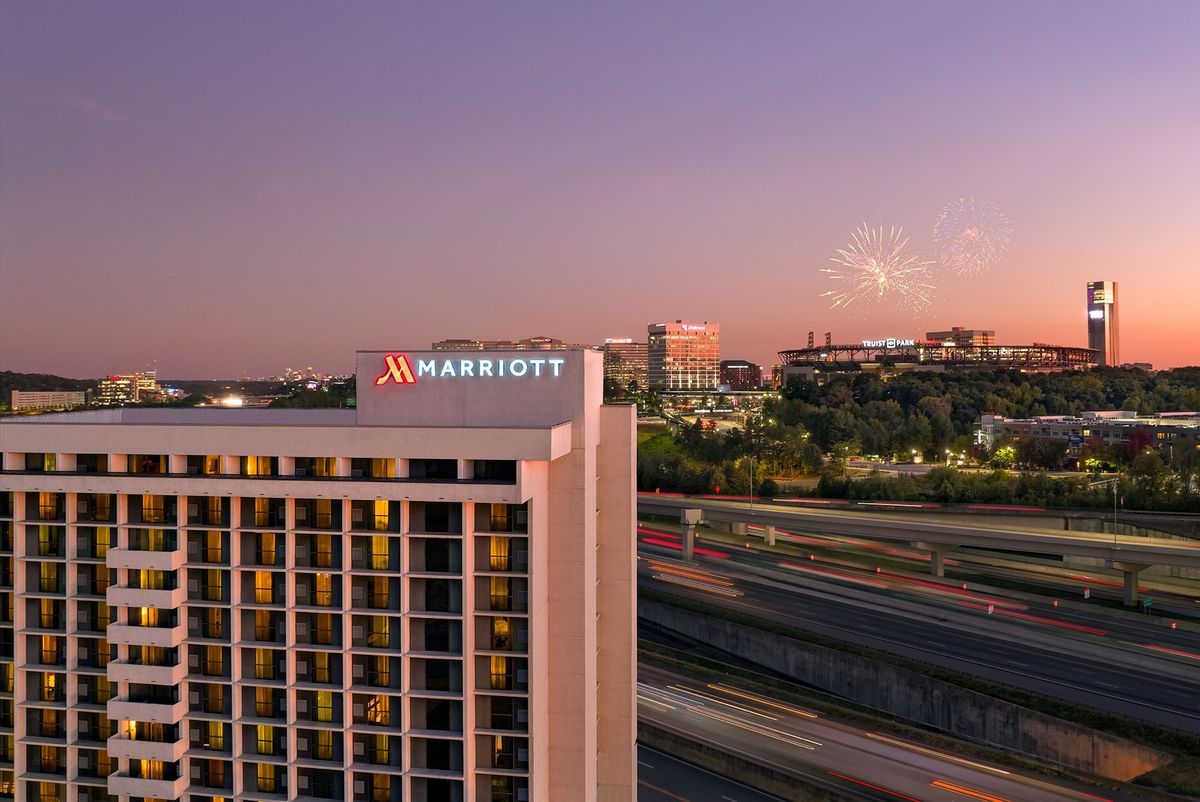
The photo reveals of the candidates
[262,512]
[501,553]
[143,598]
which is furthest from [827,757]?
[143,598]

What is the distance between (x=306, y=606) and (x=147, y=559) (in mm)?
4934

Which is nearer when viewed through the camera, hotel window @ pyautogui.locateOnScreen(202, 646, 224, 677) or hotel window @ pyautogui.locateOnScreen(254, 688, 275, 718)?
hotel window @ pyautogui.locateOnScreen(254, 688, 275, 718)

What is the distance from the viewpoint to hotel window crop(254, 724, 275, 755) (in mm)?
25250

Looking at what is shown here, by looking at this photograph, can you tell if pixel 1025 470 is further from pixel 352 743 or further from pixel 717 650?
pixel 352 743

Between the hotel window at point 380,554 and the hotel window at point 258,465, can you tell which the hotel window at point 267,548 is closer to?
the hotel window at point 258,465

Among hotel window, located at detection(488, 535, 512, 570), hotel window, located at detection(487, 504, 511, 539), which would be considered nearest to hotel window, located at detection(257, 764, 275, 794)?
hotel window, located at detection(488, 535, 512, 570)

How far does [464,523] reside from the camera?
24016 millimetres

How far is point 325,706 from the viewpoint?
984 inches

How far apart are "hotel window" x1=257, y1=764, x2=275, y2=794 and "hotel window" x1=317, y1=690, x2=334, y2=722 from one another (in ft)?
7.57

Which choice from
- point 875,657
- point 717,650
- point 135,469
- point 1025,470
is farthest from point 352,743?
point 1025,470

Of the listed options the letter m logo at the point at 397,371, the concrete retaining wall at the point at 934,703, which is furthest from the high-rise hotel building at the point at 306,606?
the concrete retaining wall at the point at 934,703

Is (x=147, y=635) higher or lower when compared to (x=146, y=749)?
higher

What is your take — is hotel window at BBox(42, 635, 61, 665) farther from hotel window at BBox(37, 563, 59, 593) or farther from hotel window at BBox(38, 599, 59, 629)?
hotel window at BBox(37, 563, 59, 593)

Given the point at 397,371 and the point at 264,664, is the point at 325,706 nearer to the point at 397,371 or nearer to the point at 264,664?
the point at 264,664
